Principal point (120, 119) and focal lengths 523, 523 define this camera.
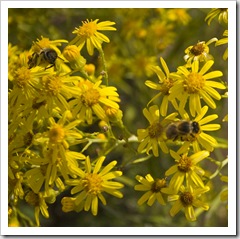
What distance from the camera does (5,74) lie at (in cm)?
317

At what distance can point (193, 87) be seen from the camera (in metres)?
2.85

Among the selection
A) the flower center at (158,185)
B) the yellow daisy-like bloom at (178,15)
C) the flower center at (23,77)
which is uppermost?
the yellow daisy-like bloom at (178,15)

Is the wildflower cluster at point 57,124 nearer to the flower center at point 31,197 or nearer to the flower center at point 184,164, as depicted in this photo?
the flower center at point 31,197

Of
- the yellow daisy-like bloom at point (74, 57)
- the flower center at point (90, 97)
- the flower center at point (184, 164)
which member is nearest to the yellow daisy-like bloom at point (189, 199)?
the flower center at point (184, 164)

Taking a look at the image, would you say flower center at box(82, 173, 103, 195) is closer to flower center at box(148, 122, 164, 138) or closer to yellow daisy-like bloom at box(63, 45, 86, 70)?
flower center at box(148, 122, 164, 138)

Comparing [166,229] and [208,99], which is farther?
[166,229]

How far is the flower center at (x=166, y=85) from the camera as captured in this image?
2918 millimetres

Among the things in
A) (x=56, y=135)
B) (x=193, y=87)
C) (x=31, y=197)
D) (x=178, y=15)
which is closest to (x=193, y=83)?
(x=193, y=87)

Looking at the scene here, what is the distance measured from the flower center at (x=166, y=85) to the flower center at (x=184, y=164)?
1.24ft

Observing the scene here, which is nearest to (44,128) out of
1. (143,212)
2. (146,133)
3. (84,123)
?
(84,123)

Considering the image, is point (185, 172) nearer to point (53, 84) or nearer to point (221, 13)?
point (53, 84)

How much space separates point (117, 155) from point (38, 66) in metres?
1.74

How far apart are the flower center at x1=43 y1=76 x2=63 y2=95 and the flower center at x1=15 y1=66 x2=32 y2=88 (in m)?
0.13

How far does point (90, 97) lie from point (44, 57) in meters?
0.37
